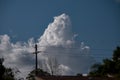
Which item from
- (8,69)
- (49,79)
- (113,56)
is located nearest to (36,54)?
(49,79)

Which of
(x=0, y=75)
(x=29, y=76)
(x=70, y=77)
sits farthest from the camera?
(x=29, y=76)

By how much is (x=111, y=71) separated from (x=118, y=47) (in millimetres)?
6964

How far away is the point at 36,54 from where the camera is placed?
6394 cm

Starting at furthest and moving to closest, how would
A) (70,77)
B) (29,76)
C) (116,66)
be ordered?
(29,76), (116,66), (70,77)

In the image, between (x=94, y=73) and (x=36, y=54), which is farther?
(x=94, y=73)

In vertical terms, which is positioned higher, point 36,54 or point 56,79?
point 36,54

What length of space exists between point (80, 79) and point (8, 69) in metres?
30.0

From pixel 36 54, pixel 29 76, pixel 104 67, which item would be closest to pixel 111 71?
pixel 104 67

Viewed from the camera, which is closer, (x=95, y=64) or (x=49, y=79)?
(x=49, y=79)

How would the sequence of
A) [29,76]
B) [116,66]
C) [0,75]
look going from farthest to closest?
[29,76] → [116,66] → [0,75]

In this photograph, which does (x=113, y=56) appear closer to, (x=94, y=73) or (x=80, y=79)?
(x=94, y=73)

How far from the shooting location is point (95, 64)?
92938 millimetres

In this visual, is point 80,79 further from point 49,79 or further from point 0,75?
point 0,75

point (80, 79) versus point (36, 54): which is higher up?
point (36, 54)
